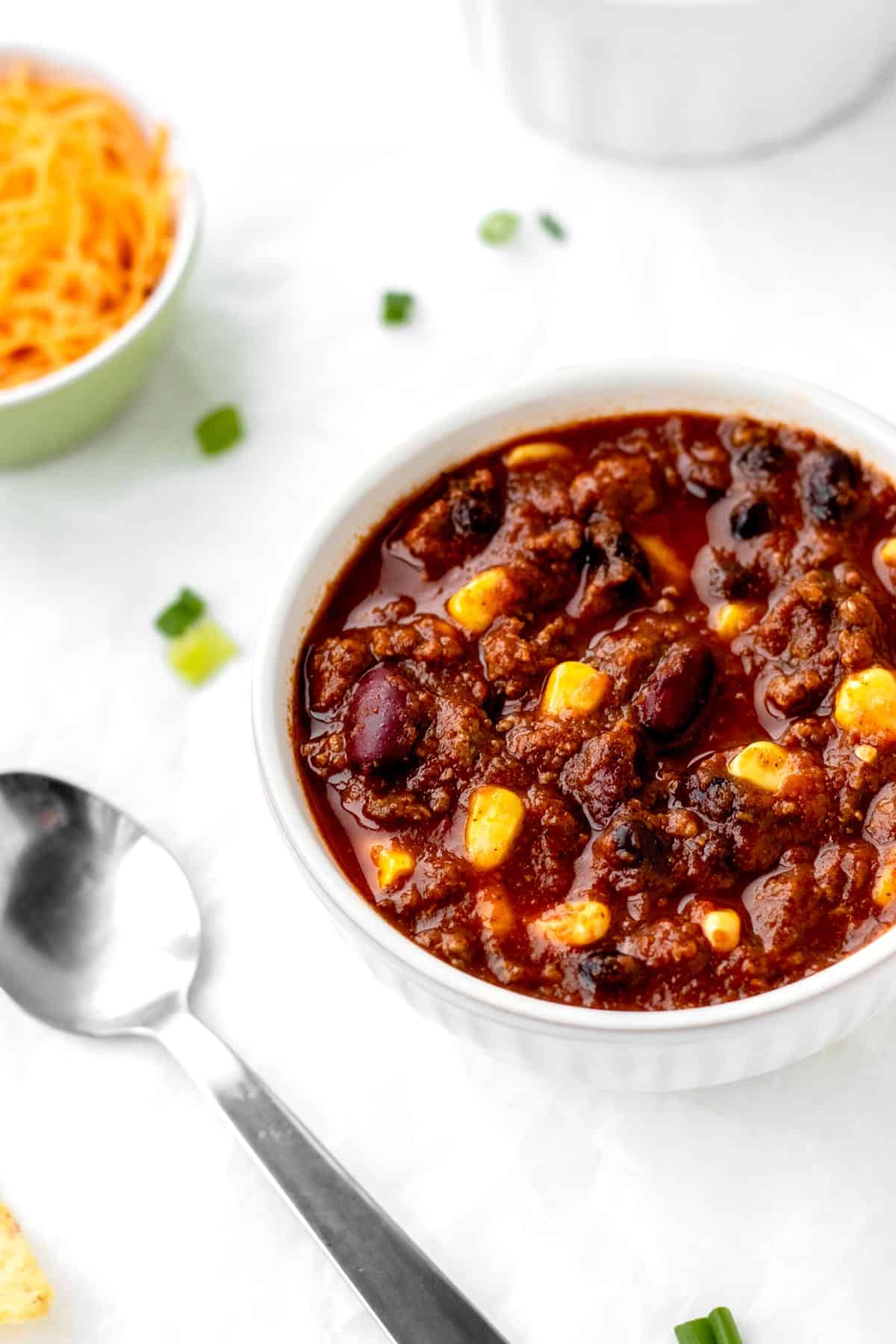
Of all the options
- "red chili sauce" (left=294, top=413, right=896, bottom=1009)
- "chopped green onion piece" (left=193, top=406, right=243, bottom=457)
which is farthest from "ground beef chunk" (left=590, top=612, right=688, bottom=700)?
"chopped green onion piece" (left=193, top=406, right=243, bottom=457)

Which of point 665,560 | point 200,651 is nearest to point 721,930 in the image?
point 665,560

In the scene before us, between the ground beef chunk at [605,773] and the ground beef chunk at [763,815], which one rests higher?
the ground beef chunk at [605,773]

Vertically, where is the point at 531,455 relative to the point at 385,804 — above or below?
above

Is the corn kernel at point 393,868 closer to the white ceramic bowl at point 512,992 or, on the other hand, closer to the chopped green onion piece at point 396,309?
the white ceramic bowl at point 512,992

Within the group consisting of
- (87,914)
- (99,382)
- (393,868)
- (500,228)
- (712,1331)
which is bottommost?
(712,1331)

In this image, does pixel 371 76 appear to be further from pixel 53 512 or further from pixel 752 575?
pixel 752 575

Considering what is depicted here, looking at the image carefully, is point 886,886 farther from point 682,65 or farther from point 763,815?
point 682,65

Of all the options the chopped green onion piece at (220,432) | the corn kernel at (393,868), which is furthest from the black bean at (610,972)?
the chopped green onion piece at (220,432)
